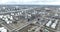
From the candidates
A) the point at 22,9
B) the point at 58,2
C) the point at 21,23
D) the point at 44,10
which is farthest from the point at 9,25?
the point at 58,2

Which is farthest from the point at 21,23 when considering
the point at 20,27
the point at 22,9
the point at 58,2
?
the point at 58,2

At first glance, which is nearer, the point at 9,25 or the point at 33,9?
the point at 9,25

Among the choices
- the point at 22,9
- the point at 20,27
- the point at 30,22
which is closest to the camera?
the point at 20,27

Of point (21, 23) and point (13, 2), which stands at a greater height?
point (13, 2)

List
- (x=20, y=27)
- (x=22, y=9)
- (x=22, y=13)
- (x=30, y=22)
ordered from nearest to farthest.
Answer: (x=20, y=27) < (x=30, y=22) < (x=22, y=13) < (x=22, y=9)

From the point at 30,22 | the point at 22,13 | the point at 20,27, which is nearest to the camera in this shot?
the point at 20,27

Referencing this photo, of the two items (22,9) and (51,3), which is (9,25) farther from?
(51,3)

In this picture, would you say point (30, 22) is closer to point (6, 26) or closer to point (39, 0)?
point (6, 26)

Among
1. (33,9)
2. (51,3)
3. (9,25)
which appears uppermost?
(51,3)

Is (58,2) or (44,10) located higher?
(58,2)
